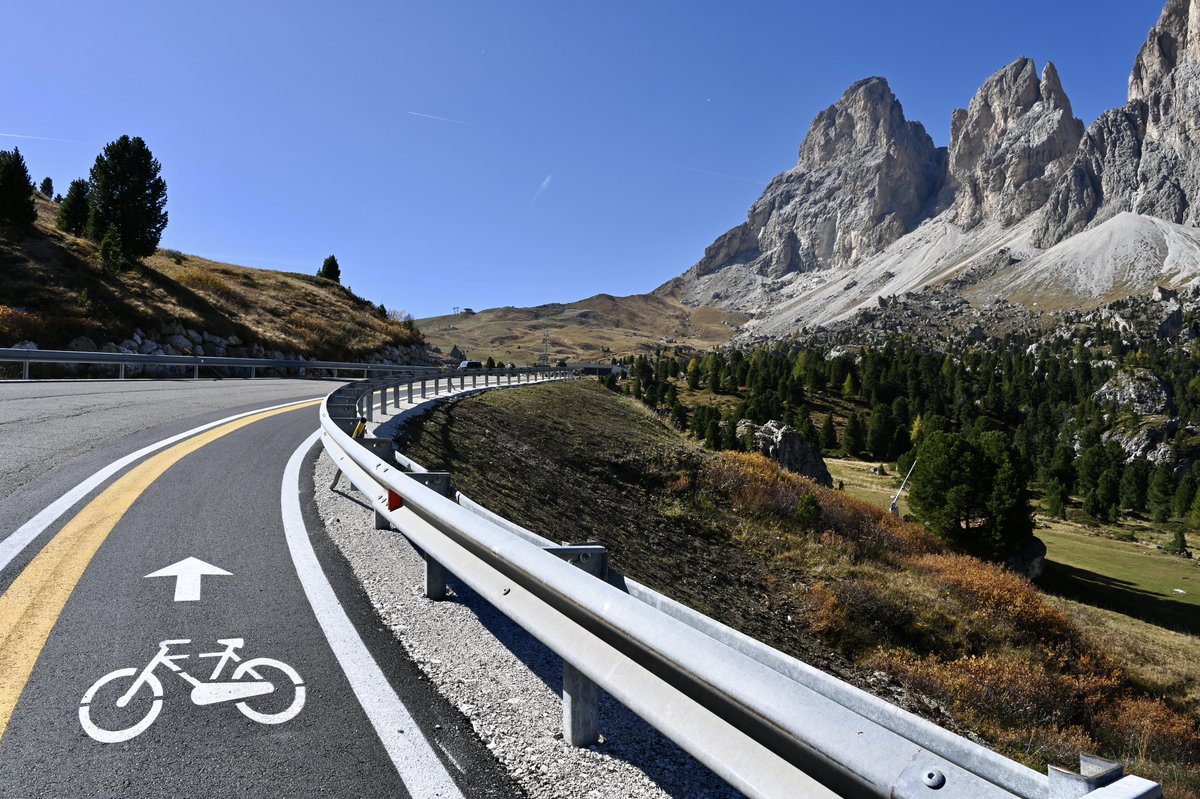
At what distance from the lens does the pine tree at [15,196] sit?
40906mm

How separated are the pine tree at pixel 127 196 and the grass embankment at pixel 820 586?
34850 millimetres

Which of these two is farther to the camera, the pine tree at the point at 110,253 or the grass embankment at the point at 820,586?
the pine tree at the point at 110,253

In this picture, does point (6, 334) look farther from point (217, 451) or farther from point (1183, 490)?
point (1183, 490)

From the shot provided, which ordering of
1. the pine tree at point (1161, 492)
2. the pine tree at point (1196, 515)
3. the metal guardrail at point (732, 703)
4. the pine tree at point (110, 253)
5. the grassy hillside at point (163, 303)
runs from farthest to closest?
the pine tree at point (1161, 492)
the pine tree at point (1196, 515)
the pine tree at point (110, 253)
the grassy hillside at point (163, 303)
the metal guardrail at point (732, 703)

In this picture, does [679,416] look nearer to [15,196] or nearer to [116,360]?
[15,196]

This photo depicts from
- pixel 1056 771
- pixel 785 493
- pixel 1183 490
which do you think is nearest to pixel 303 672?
pixel 1056 771

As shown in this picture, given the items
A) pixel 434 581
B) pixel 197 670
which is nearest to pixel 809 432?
pixel 434 581

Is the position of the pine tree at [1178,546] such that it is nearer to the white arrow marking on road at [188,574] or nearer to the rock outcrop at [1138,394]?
the rock outcrop at [1138,394]

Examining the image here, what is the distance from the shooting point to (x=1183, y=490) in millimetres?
97562

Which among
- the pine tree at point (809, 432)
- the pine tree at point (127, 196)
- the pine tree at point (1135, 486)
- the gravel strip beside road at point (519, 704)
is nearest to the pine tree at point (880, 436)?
the pine tree at point (809, 432)

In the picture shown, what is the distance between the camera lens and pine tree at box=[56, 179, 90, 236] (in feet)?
165

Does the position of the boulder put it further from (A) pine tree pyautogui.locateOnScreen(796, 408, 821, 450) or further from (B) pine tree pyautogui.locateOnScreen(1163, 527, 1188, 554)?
(A) pine tree pyautogui.locateOnScreen(796, 408, 821, 450)

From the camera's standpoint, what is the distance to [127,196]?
160 ft

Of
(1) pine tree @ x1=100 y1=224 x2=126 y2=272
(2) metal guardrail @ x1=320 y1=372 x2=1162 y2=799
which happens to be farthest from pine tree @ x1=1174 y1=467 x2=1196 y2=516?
(1) pine tree @ x1=100 y1=224 x2=126 y2=272
